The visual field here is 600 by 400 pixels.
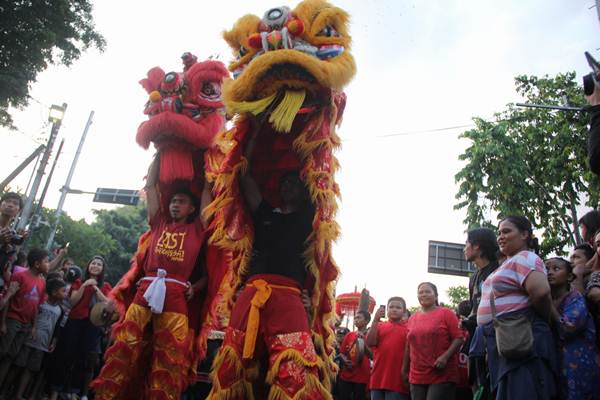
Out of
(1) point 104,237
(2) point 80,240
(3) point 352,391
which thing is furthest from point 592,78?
(1) point 104,237

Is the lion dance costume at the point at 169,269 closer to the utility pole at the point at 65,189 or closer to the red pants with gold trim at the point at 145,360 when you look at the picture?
the red pants with gold trim at the point at 145,360

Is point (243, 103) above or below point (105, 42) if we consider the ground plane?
below

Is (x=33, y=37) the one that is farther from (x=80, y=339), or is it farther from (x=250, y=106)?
(x=250, y=106)

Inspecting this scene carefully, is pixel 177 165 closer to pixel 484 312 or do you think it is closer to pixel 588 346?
pixel 484 312

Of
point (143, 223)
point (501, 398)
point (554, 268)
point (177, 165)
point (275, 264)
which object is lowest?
point (501, 398)

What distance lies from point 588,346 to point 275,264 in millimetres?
1921

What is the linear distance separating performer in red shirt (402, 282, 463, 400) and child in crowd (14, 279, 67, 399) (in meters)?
4.04

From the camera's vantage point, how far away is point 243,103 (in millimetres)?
2828

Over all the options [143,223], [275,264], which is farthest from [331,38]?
[143,223]

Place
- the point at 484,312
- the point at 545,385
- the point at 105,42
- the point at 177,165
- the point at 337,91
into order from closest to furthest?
the point at 545,385 → the point at 337,91 → the point at 484,312 → the point at 177,165 → the point at 105,42

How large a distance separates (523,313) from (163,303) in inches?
93.1

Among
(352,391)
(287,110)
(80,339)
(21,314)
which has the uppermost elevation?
(287,110)

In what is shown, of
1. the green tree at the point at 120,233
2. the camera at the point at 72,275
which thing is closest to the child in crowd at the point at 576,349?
the camera at the point at 72,275

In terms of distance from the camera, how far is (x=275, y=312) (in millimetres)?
2562
